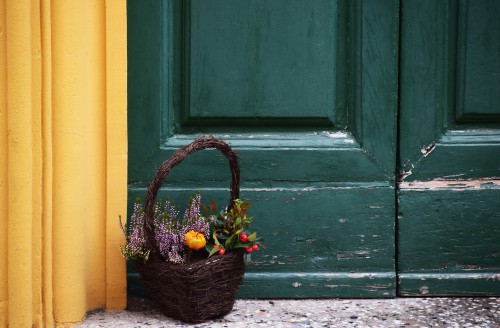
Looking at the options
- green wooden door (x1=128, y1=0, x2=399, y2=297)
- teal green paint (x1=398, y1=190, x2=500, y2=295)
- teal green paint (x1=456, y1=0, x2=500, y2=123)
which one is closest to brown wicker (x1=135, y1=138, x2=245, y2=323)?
green wooden door (x1=128, y1=0, x2=399, y2=297)

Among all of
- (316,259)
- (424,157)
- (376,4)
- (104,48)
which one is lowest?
(316,259)

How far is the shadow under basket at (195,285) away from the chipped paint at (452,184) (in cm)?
62

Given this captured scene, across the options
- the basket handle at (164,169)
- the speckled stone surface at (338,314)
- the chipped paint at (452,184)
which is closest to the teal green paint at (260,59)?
the basket handle at (164,169)

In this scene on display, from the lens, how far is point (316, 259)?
1990 millimetres

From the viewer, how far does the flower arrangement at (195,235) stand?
1726 millimetres

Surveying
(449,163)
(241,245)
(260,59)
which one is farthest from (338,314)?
(260,59)

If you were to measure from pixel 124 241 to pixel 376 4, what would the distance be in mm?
1069

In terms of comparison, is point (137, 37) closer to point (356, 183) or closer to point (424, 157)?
point (356, 183)

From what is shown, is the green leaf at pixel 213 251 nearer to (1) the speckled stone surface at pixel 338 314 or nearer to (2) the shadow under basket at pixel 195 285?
(2) the shadow under basket at pixel 195 285

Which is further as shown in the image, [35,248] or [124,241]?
[124,241]

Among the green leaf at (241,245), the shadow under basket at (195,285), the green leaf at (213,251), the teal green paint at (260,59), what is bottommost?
the shadow under basket at (195,285)

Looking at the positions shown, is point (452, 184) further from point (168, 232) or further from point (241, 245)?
point (168, 232)

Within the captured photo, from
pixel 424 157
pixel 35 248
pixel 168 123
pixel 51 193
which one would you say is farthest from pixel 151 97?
pixel 424 157

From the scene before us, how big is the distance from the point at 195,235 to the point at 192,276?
0.37 feet
